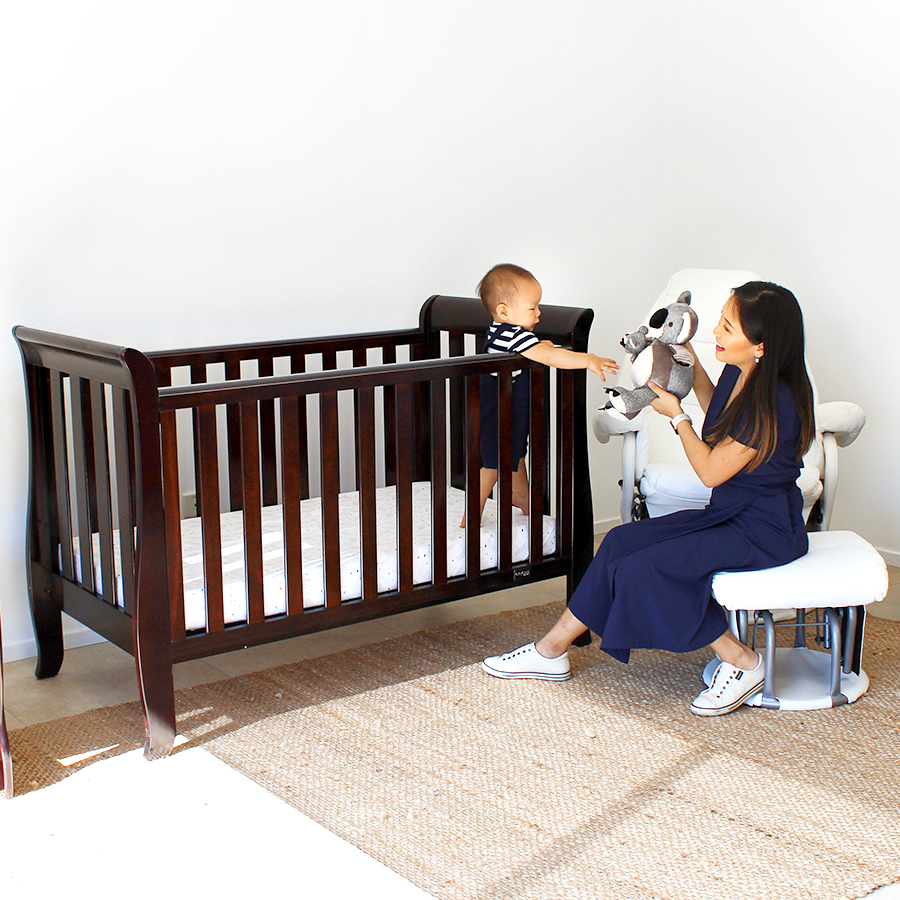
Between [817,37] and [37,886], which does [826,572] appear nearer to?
[37,886]

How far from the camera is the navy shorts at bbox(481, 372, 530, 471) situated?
2.39 meters

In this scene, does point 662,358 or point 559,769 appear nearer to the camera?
point 559,769

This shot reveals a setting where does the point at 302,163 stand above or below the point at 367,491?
above

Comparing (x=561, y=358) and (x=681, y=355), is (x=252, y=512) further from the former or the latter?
(x=681, y=355)

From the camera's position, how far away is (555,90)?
3.20m

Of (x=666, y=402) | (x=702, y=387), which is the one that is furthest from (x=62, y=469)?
(x=702, y=387)

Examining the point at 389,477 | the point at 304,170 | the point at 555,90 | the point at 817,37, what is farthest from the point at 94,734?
the point at 817,37

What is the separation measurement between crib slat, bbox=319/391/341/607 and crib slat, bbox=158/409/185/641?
0.97 ft

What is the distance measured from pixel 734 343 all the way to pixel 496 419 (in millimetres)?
543

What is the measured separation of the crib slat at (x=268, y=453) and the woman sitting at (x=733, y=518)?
2.55 ft

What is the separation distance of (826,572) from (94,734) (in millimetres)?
1454

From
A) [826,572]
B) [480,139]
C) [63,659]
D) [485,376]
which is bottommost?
[63,659]

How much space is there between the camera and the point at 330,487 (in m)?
2.12

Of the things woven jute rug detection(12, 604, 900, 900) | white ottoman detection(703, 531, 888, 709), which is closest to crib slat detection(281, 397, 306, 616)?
woven jute rug detection(12, 604, 900, 900)
